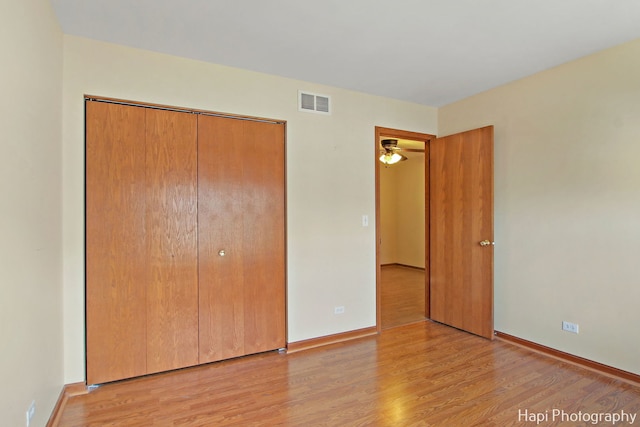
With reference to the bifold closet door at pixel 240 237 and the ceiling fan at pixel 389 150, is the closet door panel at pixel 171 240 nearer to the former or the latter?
the bifold closet door at pixel 240 237

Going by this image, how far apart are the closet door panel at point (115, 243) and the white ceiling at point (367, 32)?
67cm

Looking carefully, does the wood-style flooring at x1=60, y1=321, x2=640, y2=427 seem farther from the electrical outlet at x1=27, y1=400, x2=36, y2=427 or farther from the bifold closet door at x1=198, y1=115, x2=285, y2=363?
the electrical outlet at x1=27, y1=400, x2=36, y2=427

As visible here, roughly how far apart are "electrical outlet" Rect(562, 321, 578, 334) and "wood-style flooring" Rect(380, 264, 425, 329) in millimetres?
1534

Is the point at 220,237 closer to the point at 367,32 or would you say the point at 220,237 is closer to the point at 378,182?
the point at 378,182

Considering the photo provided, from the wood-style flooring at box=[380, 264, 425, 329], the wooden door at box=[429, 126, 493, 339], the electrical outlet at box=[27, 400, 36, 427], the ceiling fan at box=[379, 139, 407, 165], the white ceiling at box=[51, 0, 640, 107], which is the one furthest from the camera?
the ceiling fan at box=[379, 139, 407, 165]

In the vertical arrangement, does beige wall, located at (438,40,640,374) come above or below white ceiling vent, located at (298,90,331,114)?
below

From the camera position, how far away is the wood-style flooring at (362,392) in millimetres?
2148

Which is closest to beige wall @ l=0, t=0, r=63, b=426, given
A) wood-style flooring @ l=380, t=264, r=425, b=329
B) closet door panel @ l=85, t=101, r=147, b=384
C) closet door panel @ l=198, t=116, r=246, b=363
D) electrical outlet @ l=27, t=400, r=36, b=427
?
electrical outlet @ l=27, t=400, r=36, b=427

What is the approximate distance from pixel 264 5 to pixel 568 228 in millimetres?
3010

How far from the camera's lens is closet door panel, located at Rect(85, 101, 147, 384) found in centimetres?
251

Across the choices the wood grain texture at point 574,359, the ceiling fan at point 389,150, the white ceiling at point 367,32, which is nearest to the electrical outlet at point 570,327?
the wood grain texture at point 574,359

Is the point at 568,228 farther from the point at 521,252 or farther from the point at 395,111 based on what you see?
the point at 395,111

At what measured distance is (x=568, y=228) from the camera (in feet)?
9.61

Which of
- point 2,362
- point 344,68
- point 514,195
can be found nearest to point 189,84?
point 344,68
